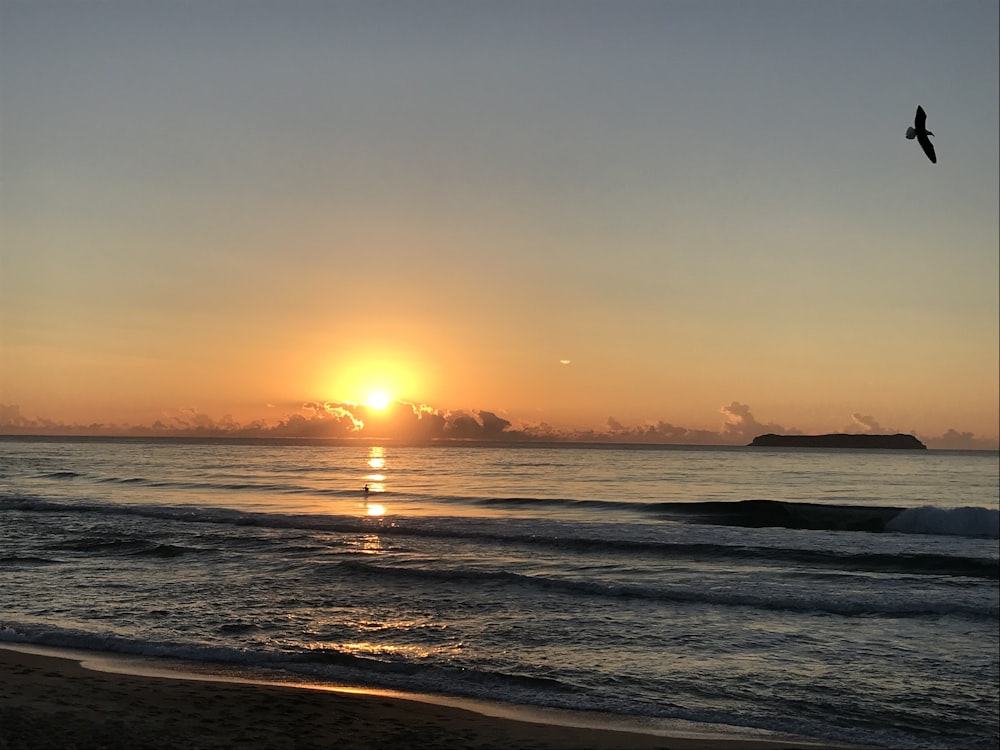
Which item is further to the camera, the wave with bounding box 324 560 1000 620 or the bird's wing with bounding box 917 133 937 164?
the wave with bounding box 324 560 1000 620

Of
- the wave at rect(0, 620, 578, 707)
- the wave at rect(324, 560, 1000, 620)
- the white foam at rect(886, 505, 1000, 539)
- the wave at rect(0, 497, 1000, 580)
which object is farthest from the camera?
the white foam at rect(886, 505, 1000, 539)

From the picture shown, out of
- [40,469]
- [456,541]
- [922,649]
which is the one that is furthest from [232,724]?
[40,469]

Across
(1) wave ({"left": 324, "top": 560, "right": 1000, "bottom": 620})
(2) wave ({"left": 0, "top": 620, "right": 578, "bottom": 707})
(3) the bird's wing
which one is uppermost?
(3) the bird's wing

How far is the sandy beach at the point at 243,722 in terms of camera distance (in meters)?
9.64

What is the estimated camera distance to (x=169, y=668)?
43.2 feet

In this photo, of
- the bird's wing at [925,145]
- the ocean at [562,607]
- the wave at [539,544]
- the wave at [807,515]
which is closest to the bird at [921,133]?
the bird's wing at [925,145]

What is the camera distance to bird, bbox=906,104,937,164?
12743mm

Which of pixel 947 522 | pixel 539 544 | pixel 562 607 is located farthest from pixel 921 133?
pixel 947 522

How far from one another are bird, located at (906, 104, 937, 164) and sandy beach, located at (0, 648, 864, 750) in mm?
8773

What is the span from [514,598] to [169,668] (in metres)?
8.24

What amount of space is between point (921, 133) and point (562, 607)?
1157 centimetres

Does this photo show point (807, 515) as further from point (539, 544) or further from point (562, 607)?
point (562, 607)

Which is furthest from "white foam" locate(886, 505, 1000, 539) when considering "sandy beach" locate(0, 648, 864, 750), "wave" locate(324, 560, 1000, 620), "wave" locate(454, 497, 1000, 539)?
"sandy beach" locate(0, 648, 864, 750)

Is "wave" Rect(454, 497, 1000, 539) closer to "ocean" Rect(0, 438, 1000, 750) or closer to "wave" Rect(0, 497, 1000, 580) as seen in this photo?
"ocean" Rect(0, 438, 1000, 750)
